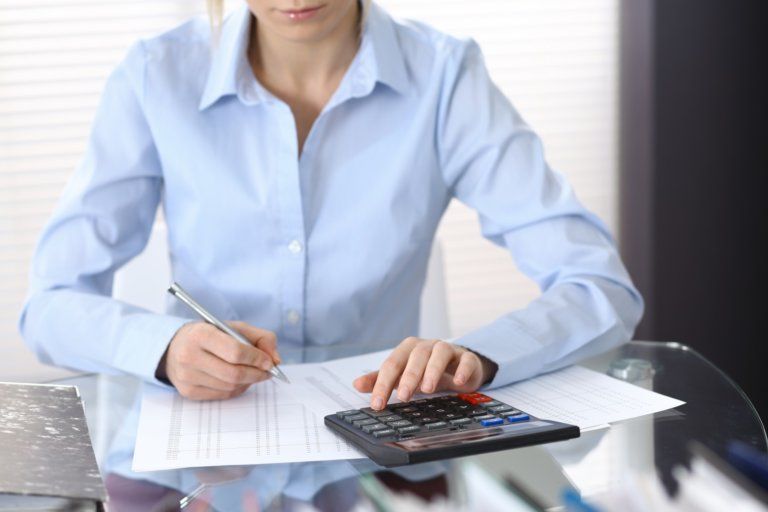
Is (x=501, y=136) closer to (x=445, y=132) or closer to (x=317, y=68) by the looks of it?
(x=445, y=132)

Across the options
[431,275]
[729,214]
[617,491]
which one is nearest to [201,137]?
[431,275]

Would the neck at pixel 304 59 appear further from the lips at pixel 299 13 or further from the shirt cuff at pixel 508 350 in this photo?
the shirt cuff at pixel 508 350

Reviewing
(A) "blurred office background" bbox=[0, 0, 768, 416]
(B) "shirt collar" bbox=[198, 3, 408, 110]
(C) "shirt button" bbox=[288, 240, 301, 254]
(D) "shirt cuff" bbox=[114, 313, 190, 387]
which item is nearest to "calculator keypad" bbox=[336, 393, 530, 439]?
(D) "shirt cuff" bbox=[114, 313, 190, 387]

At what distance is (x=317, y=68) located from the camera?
155 cm

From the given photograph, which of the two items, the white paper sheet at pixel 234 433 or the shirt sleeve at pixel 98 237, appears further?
the shirt sleeve at pixel 98 237

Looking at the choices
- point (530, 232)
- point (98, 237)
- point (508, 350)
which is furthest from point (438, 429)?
point (98, 237)

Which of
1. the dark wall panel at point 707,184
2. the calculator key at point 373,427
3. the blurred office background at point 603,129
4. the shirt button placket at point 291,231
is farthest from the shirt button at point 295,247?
the dark wall panel at point 707,184

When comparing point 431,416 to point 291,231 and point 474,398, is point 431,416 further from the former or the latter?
point 291,231

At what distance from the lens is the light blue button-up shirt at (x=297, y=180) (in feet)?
4.83

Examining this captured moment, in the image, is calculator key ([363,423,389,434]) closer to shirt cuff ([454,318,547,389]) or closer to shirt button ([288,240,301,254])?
shirt cuff ([454,318,547,389])

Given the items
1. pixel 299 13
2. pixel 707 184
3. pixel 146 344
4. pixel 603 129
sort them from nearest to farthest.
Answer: pixel 146 344, pixel 299 13, pixel 707 184, pixel 603 129

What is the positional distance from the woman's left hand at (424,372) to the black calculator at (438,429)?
0.02m

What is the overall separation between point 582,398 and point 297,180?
554 mm

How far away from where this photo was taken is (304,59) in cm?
155
